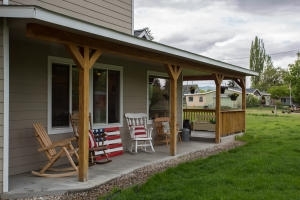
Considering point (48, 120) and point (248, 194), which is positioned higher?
point (48, 120)

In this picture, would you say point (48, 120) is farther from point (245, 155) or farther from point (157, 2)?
point (157, 2)

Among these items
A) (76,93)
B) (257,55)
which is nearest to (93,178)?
(76,93)

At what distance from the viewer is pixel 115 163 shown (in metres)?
7.18

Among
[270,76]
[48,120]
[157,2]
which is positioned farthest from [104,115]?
[270,76]

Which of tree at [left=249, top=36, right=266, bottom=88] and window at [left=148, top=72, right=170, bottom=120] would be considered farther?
tree at [left=249, top=36, right=266, bottom=88]

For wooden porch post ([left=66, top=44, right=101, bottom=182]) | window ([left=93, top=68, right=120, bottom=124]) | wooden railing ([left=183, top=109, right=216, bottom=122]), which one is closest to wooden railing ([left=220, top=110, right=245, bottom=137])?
wooden railing ([left=183, top=109, right=216, bottom=122])

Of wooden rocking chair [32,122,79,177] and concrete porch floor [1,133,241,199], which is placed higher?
wooden rocking chair [32,122,79,177]

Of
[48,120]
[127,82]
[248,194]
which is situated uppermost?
[127,82]

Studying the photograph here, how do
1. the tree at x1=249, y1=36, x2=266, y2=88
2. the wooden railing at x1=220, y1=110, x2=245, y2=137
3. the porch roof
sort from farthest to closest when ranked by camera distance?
1. the tree at x1=249, y1=36, x2=266, y2=88
2. the wooden railing at x1=220, y1=110, x2=245, y2=137
3. the porch roof

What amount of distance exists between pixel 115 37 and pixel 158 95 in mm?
5095

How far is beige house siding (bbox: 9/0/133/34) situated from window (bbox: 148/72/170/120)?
200cm

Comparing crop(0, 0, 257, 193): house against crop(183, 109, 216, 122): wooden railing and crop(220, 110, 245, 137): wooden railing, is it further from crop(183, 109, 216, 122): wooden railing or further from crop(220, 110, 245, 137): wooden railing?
crop(183, 109, 216, 122): wooden railing

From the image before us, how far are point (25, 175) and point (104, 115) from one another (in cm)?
259

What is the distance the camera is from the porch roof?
434 centimetres
